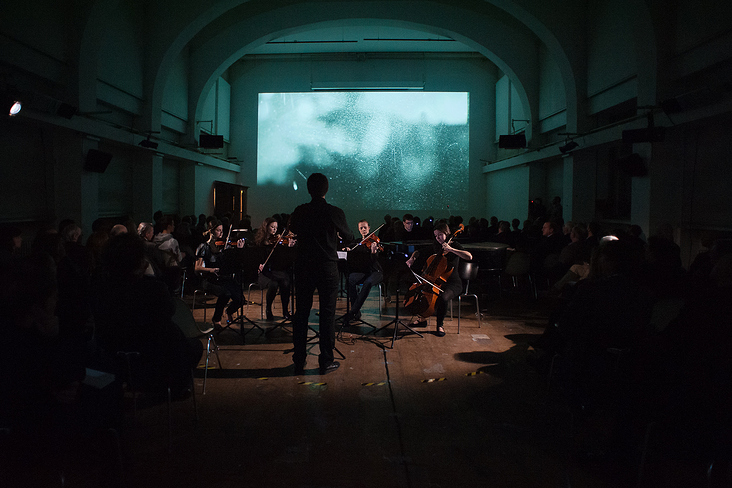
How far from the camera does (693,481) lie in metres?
2.18

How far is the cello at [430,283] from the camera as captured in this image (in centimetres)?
479

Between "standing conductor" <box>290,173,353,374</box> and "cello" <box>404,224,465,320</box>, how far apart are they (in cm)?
139

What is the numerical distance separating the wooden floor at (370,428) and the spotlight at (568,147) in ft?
18.8

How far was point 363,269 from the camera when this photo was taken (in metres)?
4.93

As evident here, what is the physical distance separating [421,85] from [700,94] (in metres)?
9.21

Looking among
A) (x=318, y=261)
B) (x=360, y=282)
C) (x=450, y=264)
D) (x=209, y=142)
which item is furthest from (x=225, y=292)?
(x=209, y=142)

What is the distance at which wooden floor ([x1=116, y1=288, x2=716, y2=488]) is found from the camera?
222 cm

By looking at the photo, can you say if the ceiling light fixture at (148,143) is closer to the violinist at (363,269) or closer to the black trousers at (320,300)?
the violinist at (363,269)

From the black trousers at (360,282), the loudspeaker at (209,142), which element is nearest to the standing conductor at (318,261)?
the black trousers at (360,282)

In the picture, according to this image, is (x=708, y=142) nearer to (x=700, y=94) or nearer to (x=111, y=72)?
(x=700, y=94)

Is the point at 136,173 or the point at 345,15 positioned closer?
the point at 136,173

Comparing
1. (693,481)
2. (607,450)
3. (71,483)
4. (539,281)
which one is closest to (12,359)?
(71,483)

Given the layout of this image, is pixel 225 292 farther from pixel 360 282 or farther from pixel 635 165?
pixel 635 165

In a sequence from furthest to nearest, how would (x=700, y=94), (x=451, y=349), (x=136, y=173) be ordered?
1. (x=136, y=173)
2. (x=700, y=94)
3. (x=451, y=349)
